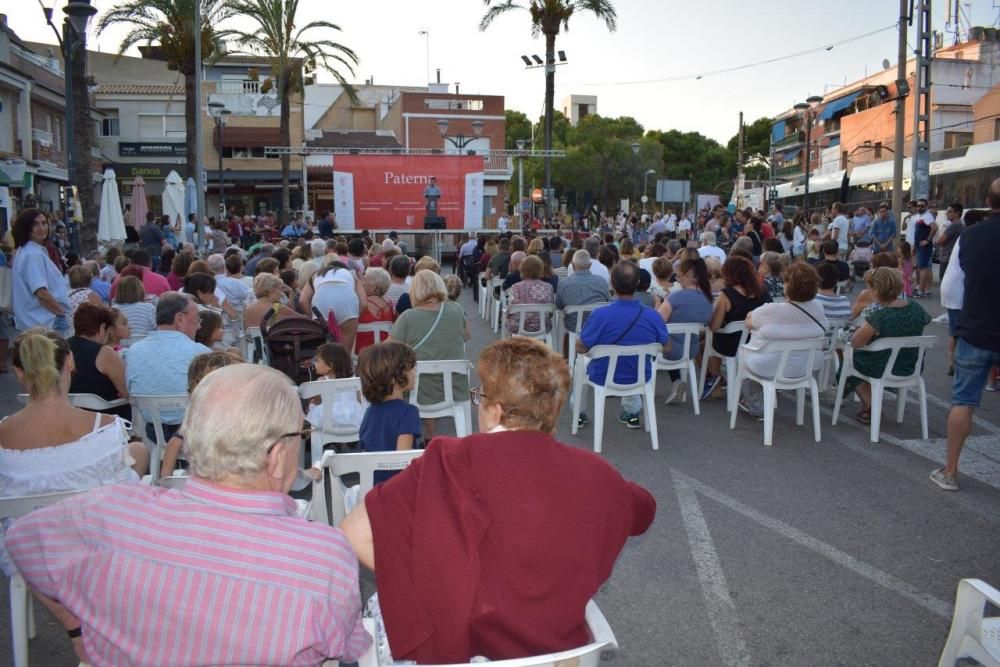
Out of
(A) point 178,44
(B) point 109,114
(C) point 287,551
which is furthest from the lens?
(B) point 109,114

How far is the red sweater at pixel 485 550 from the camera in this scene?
1.98 meters

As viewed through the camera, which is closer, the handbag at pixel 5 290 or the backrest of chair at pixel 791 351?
the backrest of chair at pixel 791 351

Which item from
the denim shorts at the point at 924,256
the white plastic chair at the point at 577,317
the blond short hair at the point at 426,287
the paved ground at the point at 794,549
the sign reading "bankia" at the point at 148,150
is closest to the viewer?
the paved ground at the point at 794,549

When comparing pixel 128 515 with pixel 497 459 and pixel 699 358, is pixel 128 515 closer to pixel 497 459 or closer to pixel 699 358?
pixel 497 459

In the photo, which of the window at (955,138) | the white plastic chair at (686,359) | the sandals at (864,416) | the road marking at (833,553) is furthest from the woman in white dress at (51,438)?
the window at (955,138)

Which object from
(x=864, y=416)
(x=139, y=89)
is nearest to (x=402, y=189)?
(x=864, y=416)

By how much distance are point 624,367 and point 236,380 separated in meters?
4.95

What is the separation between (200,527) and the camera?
1.88 metres

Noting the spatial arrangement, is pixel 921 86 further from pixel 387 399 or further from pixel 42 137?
pixel 42 137

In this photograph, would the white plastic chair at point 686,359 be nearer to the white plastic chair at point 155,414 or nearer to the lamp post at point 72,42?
the white plastic chair at point 155,414

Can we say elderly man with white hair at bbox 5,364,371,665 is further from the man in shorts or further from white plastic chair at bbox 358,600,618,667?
the man in shorts

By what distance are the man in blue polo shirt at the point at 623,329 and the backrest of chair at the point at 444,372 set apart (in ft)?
3.94

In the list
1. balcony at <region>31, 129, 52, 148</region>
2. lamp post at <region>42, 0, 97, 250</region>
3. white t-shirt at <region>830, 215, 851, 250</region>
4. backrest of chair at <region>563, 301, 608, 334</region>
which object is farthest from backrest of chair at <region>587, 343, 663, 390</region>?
balcony at <region>31, 129, 52, 148</region>

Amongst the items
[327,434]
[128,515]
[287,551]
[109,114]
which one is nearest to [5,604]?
[327,434]
